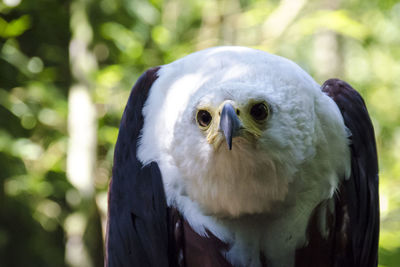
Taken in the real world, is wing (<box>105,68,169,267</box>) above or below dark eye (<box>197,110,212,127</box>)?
below

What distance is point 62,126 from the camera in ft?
18.6

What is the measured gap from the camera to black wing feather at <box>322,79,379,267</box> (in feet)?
8.96

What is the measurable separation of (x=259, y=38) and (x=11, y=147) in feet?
10.7

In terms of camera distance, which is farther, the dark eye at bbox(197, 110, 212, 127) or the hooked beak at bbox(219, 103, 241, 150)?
the dark eye at bbox(197, 110, 212, 127)

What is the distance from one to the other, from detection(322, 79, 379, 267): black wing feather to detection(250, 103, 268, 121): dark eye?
762 millimetres

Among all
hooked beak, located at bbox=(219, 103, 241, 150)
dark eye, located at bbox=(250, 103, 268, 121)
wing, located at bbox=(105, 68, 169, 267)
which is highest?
dark eye, located at bbox=(250, 103, 268, 121)

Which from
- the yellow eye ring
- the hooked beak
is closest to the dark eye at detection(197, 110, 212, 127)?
the yellow eye ring

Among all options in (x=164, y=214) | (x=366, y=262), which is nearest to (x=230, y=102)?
A: (x=164, y=214)

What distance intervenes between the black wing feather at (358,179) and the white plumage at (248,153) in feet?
0.33

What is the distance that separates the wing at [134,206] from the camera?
2.67 meters

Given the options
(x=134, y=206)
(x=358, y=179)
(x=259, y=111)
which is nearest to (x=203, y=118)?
(x=259, y=111)

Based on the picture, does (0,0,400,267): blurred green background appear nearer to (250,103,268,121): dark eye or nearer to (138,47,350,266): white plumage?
(138,47,350,266): white plumage

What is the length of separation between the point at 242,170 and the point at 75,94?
3.39 metres

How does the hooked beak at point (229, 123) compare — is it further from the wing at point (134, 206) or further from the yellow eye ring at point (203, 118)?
the wing at point (134, 206)
